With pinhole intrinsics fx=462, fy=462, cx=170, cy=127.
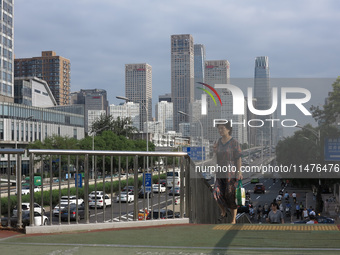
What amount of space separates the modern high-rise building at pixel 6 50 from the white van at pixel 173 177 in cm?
8034

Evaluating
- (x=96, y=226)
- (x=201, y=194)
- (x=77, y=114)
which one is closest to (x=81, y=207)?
(x=96, y=226)

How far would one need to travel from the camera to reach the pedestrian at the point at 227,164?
408 inches

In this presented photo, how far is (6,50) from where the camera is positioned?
8625 cm

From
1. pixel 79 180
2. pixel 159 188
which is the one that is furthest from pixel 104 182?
pixel 159 188

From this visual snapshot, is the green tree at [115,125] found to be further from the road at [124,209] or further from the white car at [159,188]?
the road at [124,209]

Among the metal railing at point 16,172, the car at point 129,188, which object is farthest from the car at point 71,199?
the car at point 129,188

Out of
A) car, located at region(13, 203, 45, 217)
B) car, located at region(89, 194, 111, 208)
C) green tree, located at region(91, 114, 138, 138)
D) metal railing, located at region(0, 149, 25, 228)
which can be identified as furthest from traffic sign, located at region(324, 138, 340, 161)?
green tree, located at region(91, 114, 138, 138)

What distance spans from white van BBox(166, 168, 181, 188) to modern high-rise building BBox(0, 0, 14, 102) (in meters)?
80.3

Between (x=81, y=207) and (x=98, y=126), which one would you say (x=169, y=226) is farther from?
(x=98, y=126)

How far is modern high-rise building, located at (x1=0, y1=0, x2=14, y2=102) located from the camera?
84688 millimetres

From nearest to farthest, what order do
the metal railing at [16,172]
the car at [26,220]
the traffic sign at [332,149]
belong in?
the metal railing at [16,172]
the car at [26,220]
the traffic sign at [332,149]

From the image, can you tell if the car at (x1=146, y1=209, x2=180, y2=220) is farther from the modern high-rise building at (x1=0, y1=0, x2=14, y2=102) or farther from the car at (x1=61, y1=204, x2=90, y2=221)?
the modern high-rise building at (x1=0, y1=0, x2=14, y2=102)

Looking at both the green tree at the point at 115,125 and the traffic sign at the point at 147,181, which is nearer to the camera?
the traffic sign at the point at 147,181

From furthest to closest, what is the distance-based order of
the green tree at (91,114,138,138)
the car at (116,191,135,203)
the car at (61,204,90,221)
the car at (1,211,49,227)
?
the green tree at (91,114,138,138), the car at (116,191,135,203), the car at (61,204,90,221), the car at (1,211,49,227)
